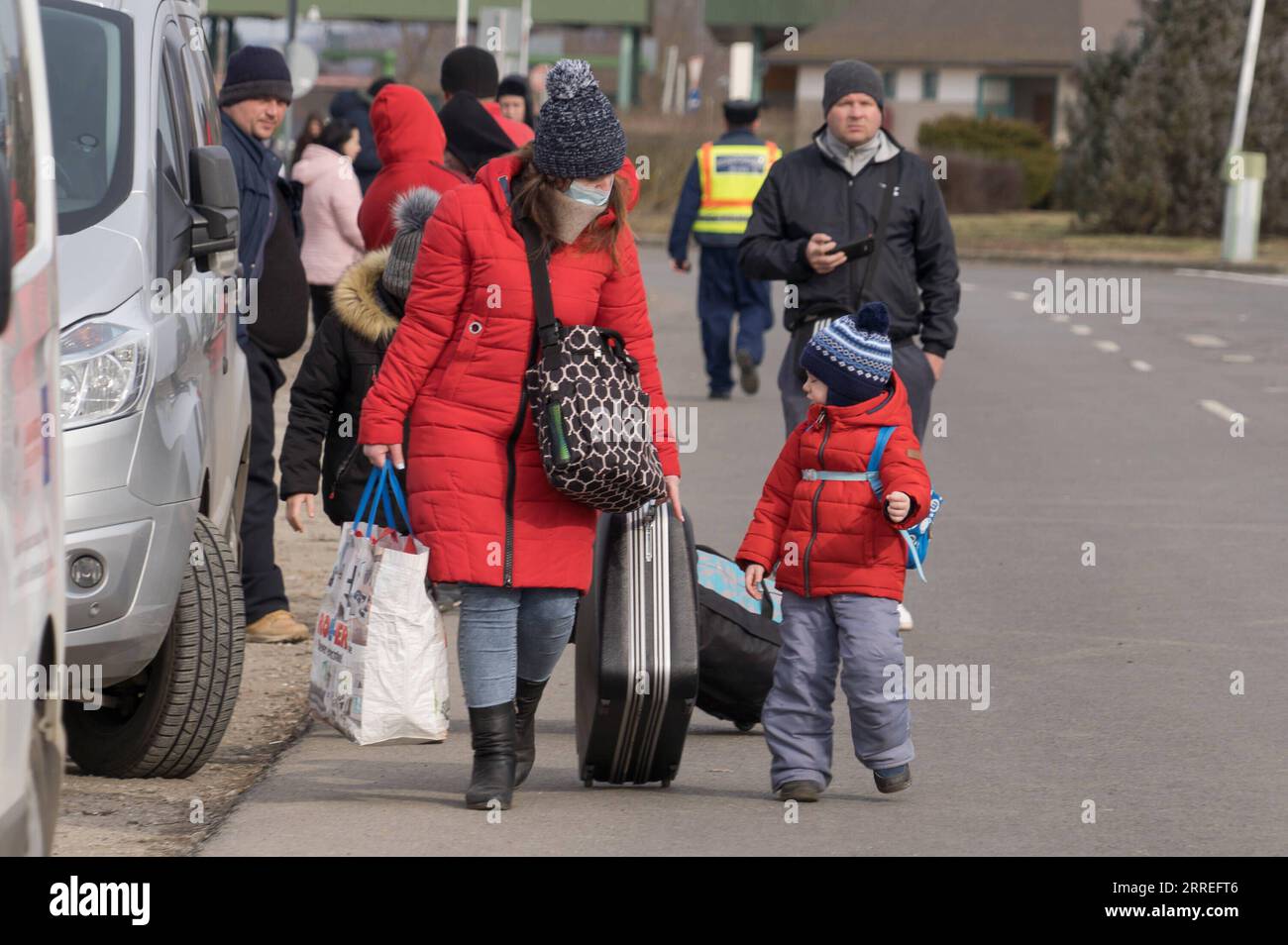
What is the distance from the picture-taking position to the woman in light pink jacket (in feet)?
40.2

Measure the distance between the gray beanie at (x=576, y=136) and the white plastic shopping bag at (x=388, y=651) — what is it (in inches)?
36.2

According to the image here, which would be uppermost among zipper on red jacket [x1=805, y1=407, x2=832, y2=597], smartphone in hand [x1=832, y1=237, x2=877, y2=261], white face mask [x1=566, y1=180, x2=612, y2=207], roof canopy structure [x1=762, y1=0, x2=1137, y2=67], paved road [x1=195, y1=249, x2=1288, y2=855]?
roof canopy structure [x1=762, y1=0, x2=1137, y2=67]

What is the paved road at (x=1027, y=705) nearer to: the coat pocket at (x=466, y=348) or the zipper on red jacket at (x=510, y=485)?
the zipper on red jacket at (x=510, y=485)

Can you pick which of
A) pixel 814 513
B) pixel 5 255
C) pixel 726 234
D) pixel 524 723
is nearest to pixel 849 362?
pixel 814 513

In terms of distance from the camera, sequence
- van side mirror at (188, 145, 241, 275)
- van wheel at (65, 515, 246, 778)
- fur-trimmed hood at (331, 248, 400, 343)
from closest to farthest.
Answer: van wheel at (65, 515, 246, 778) → van side mirror at (188, 145, 241, 275) → fur-trimmed hood at (331, 248, 400, 343)

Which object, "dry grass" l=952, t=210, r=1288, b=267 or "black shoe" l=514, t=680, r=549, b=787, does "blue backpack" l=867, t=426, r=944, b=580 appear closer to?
"black shoe" l=514, t=680, r=549, b=787

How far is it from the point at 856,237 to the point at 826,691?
2.47m

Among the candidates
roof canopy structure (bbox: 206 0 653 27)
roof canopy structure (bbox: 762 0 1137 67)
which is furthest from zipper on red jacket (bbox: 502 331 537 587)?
roof canopy structure (bbox: 762 0 1137 67)

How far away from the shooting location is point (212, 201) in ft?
21.4

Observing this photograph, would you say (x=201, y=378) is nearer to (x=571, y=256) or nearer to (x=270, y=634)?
(x=571, y=256)

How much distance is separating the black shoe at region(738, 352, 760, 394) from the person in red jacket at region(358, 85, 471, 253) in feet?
25.1

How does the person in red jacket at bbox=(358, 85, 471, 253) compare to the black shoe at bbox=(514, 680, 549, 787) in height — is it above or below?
above

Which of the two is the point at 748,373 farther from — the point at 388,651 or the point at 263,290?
the point at 388,651
